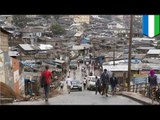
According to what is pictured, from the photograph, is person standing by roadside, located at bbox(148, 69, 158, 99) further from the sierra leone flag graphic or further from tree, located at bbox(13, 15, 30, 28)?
tree, located at bbox(13, 15, 30, 28)

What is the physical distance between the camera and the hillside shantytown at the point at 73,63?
16227 millimetres

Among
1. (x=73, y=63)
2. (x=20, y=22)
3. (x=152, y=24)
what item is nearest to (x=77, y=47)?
(x=73, y=63)

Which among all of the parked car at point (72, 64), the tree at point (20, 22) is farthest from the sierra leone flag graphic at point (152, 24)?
the tree at point (20, 22)

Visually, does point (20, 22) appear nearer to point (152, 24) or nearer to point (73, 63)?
point (73, 63)

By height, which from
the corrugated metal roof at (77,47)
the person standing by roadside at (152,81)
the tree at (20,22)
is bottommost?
the person standing by roadside at (152,81)

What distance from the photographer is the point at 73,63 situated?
145ft

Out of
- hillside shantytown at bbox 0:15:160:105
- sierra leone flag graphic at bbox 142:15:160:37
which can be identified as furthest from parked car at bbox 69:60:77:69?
sierra leone flag graphic at bbox 142:15:160:37

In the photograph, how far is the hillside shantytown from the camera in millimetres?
16227

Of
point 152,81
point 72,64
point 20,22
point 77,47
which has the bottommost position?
point 72,64

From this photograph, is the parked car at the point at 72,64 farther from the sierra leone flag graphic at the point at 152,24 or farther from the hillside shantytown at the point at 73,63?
the sierra leone flag graphic at the point at 152,24
